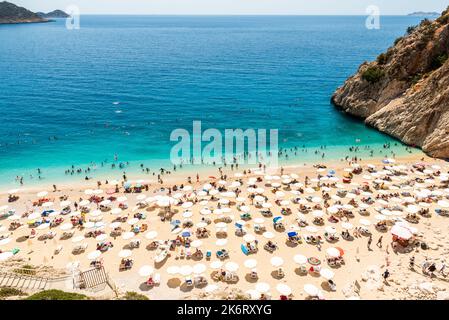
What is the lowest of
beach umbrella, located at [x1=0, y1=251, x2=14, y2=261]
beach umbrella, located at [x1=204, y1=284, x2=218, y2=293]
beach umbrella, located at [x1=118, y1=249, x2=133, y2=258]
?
beach umbrella, located at [x1=204, y1=284, x2=218, y2=293]

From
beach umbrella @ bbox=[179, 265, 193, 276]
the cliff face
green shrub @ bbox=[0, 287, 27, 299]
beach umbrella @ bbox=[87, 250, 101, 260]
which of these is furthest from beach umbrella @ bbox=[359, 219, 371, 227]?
green shrub @ bbox=[0, 287, 27, 299]

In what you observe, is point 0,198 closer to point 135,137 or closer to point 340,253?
point 135,137

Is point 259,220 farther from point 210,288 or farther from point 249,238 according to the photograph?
point 210,288

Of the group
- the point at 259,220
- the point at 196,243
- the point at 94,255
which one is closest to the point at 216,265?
the point at 196,243

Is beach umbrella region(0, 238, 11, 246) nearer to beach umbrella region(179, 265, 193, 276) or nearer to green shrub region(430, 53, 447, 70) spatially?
beach umbrella region(179, 265, 193, 276)

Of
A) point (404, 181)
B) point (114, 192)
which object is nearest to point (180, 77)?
point (114, 192)

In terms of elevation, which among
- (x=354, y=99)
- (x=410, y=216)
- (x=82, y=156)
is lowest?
(x=410, y=216)

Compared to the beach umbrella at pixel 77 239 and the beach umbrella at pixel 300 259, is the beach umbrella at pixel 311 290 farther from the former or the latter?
the beach umbrella at pixel 77 239
